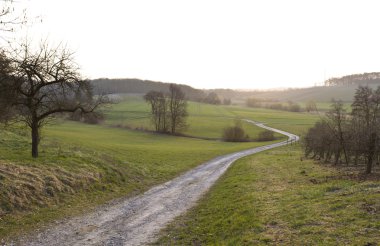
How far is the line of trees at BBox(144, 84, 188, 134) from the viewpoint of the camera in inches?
3905

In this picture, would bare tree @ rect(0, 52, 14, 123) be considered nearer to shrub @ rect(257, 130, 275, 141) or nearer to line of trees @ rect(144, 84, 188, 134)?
line of trees @ rect(144, 84, 188, 134)

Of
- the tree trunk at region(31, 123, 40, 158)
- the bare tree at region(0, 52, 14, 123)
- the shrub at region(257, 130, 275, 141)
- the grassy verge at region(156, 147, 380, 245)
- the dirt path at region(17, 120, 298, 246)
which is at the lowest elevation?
the shrub at region(257, 130, 275, 141)

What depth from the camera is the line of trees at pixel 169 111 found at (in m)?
99.2

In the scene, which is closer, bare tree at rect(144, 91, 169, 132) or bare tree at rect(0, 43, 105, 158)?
bare tree at rect(0, 43, 105, 158)

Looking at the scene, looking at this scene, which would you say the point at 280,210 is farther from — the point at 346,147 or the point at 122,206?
the point at 346,147

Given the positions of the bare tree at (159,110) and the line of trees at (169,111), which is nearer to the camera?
the line of trees at (169,111)

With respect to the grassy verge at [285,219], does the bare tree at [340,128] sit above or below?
above

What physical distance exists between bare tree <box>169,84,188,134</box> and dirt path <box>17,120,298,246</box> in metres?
71.2

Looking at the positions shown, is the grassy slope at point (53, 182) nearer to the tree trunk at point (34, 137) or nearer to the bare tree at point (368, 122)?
the tree trunk at point (34, 137)

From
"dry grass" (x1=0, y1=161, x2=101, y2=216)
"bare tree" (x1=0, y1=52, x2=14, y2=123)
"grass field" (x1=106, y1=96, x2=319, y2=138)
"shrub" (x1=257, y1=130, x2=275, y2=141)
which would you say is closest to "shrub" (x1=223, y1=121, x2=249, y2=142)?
"grass field" (x1=106, y1=96, x2=319, y2=138)

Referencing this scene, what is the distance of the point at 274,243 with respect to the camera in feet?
38.4

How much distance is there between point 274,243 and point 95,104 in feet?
64.4

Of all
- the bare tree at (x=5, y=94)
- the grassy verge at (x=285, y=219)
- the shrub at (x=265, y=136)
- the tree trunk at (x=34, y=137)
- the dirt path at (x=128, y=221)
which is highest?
the bare tree at (x=5, y=94)

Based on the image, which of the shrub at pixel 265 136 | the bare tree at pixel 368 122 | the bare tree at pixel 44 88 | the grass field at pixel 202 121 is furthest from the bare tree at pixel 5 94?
the shrub at pixel 265 136
